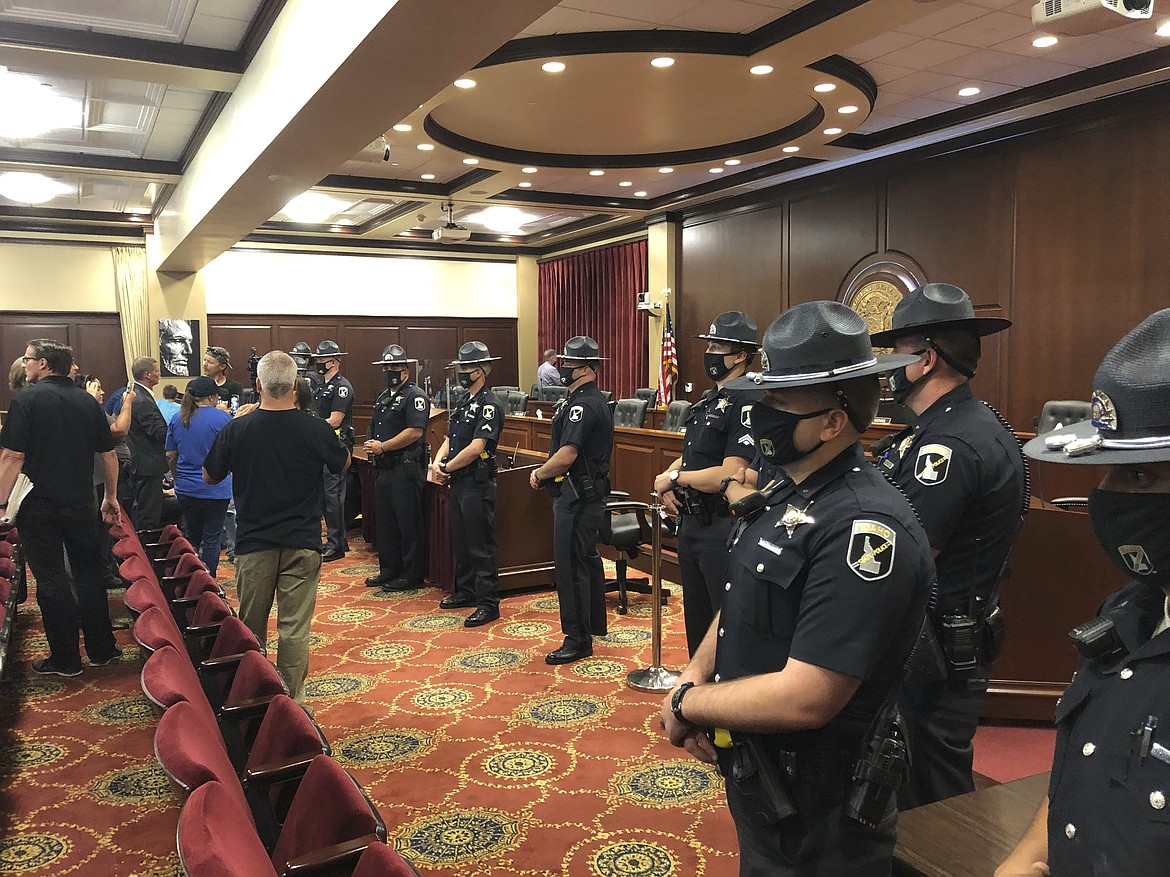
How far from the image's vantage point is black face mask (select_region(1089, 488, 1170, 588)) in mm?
990

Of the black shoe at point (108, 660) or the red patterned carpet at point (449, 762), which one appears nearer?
the red patterned carpet at point (449, 762)

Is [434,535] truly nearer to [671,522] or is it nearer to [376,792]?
[671,522]

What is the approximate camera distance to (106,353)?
40.3 ft

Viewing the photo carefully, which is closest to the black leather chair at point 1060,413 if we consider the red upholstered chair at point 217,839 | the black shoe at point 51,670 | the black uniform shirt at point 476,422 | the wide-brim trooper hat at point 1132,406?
the black uniform shirt at point 476,422

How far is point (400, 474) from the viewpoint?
600 cm

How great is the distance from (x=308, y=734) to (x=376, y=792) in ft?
3.98

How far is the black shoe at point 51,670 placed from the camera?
14.2ft

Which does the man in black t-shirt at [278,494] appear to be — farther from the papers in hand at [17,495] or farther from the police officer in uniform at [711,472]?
the police officer in uniform at [711,472]

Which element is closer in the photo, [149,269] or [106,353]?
[149,269]

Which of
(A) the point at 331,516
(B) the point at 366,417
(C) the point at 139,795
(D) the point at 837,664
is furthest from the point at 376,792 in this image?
(B) the point at 366,417

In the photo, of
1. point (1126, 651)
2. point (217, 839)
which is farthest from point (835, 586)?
point (217, 839)

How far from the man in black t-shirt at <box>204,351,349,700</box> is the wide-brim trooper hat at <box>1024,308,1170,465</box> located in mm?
3050

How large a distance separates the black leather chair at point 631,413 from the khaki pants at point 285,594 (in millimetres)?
5782

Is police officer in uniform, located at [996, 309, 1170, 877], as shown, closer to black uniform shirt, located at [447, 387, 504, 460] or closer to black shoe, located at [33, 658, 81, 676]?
black uniform shirt, located at [447, 387, 504, 460]
